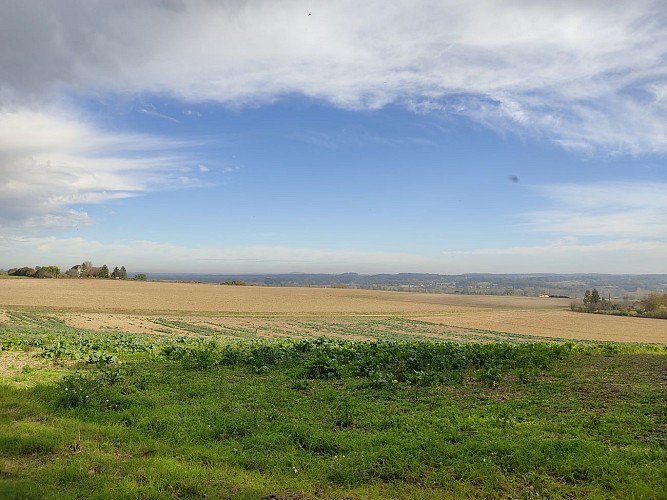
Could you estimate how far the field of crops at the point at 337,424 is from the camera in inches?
231

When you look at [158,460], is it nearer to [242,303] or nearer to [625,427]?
[625,427]

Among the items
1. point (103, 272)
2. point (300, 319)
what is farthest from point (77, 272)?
point (300, 319)

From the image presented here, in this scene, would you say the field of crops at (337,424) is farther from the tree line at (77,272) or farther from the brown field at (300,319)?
the tree line at (77,272)

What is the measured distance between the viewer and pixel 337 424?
331 inches

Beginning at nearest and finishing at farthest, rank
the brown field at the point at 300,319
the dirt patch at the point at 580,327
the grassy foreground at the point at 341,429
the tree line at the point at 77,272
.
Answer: the grassy foreground at the point at 341,429
the brown field at the point at 300,319
the dirt patch at the point at 580,327
the tree line at the point at 77,272

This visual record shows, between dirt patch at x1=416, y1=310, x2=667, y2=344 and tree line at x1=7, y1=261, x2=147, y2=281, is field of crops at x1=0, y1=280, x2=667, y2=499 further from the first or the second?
tree line at x1=7, y1=261, x2=147, y2=281

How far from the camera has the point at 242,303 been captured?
260 feet

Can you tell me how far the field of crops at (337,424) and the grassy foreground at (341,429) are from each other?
3cm

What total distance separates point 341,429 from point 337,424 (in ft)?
1.10

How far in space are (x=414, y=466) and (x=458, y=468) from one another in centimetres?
58

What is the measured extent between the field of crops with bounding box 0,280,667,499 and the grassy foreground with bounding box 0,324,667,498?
3 centimetres

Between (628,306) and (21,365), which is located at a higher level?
(21,365)

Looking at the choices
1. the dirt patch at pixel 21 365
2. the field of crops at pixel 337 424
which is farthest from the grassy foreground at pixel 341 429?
the dirt patch at pixel 21 365

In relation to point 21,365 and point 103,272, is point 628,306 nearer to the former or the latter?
point 21,365
